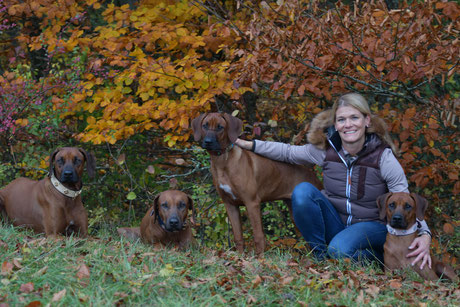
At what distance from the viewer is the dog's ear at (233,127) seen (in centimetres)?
562

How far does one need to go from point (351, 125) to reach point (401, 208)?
2.86ft

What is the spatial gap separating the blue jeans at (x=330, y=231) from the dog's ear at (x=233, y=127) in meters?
0.88

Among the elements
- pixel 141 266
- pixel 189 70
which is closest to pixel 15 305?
pixel 141 266

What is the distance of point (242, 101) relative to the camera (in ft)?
23.0

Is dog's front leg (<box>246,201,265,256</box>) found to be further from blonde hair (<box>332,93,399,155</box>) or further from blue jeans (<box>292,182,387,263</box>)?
blonde hair (<box>332,93,399,155</box>)

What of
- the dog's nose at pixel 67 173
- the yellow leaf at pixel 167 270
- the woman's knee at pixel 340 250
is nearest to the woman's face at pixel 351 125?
the woman's knee at pixel 340 250

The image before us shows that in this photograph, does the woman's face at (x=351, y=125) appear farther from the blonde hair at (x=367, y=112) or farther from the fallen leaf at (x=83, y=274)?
the fallen leaf at (x=83, y=274)

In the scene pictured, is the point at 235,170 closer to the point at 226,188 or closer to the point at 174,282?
the point at 226,188

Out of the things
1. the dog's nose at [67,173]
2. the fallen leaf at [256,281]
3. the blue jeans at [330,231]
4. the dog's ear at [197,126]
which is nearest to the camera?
the fallen leaf at [256,281]

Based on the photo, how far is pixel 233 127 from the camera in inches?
222

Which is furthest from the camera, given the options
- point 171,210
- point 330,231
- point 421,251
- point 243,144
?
point 243,144

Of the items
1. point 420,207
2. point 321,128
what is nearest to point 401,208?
point 420,207

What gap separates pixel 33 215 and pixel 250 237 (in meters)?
3.00

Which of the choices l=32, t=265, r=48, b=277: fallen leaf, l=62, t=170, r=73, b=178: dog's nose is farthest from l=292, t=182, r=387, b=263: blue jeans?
l=32, t=265, r=48, b=277: fallen leaf
